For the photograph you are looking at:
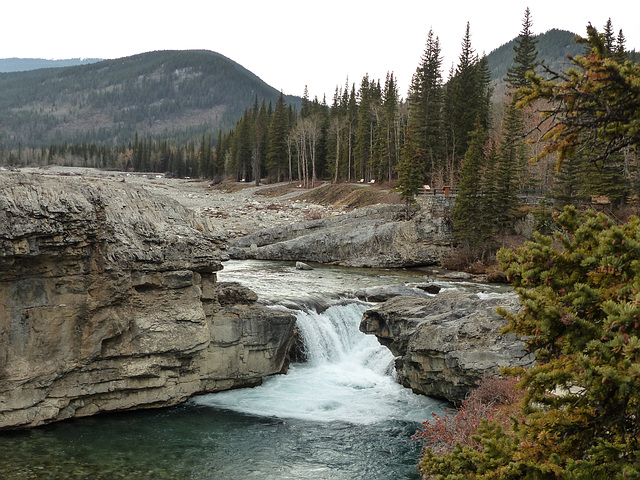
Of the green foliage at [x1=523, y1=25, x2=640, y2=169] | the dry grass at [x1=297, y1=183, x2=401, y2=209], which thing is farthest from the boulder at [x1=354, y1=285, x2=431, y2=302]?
Result: the dry grass at [x1=297, y1=183, x2=401, y2=209]

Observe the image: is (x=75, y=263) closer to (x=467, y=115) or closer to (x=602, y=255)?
(x=602, y=255)

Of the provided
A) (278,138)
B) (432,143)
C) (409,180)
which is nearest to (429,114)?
(432,143)

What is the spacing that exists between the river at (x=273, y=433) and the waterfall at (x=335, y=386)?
4cm

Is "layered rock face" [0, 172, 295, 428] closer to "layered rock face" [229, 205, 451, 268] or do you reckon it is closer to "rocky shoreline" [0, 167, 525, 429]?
"rocky shoreline" [0, 167, 525, 429]

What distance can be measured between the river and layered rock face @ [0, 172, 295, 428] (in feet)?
2.84

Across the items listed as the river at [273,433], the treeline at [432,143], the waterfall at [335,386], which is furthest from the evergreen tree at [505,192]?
the river at [273,433]

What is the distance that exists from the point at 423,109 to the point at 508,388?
50778 millimetres

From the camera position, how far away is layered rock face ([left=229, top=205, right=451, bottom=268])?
142 feet

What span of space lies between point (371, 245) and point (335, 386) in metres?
25.3

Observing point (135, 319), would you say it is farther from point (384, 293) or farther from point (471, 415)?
point (384, 293)

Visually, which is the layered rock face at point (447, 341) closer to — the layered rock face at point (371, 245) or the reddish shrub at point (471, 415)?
the reddish shrub at point (471, 415)

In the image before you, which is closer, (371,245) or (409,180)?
(371,245)

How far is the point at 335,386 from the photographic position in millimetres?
19797

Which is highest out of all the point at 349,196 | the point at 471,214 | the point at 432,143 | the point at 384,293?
the point at 432,143
